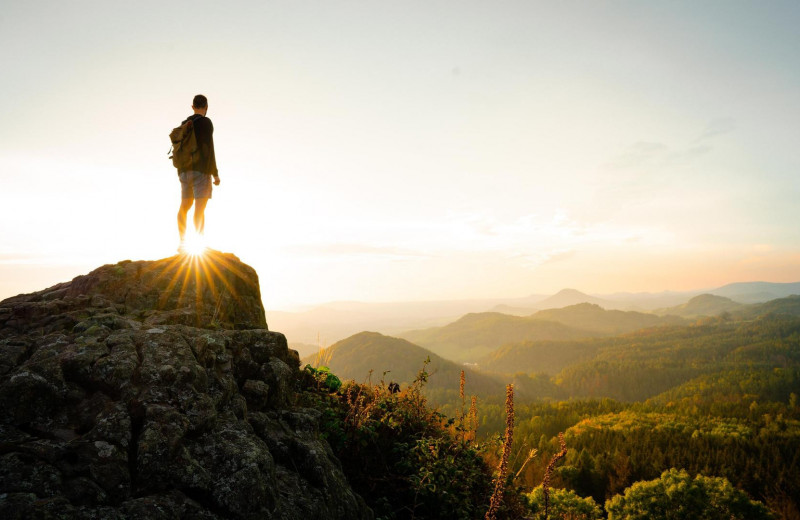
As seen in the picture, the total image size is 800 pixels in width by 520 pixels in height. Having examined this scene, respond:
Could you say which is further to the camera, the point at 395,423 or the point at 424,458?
the point at 395,423

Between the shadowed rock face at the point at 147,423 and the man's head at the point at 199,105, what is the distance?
16.3ft

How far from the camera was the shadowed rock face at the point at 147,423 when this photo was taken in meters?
3.10

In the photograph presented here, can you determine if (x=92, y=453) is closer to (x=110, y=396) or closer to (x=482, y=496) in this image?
(x=110, y=396)

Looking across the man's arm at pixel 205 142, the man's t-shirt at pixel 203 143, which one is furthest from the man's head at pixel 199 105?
the man's arm at pixel 205 142

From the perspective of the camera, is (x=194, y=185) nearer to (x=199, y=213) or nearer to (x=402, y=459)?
(x=199, y=213)

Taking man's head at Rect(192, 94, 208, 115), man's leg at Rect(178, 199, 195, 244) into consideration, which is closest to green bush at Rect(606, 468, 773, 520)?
man's leg at Rect(178, 199, 195, 244)

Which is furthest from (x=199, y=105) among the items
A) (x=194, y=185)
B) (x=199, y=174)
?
(x=194, y=185)

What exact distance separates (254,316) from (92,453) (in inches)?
199

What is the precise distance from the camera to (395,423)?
22.6 feet

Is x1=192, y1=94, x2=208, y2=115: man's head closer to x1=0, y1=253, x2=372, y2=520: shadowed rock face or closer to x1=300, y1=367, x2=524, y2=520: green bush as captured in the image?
x1=0, y1=253, x2=372, y2=520: shadowed rock face

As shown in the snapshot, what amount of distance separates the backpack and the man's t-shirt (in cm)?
9

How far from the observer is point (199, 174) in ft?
29.3

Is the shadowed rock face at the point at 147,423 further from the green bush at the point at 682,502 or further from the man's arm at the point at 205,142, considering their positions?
the green bush at the point at 682,502

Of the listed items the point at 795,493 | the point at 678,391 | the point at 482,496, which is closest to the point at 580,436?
the point at 795,493
